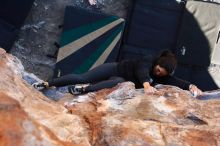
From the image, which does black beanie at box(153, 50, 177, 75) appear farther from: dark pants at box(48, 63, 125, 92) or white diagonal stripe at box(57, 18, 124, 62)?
white diagonal stripe at box(57, 18, 124, 62)

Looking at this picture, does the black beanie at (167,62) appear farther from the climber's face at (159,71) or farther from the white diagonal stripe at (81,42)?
the white diagonal stripe at (81,42)

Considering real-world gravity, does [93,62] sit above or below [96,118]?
below

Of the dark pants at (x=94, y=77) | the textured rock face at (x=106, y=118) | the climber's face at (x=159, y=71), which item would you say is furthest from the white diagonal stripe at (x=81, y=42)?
the textured rock face at (x=106, y=118)

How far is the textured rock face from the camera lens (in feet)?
10.1

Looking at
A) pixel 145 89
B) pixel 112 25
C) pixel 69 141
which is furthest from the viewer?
pixel 112 25

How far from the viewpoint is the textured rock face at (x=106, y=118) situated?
3.08 meters

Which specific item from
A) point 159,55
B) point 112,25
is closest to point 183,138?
point 159,55

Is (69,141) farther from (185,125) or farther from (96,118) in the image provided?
(185,125)

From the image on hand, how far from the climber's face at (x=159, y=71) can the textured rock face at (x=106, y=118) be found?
0.99ft

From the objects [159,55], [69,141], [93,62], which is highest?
[159,55]

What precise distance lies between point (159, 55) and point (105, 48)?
13.1 feet

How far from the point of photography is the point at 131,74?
15.5 ft

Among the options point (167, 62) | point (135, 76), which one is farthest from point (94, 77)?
point (167, 62)

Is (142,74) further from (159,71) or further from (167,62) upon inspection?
(167,62)
